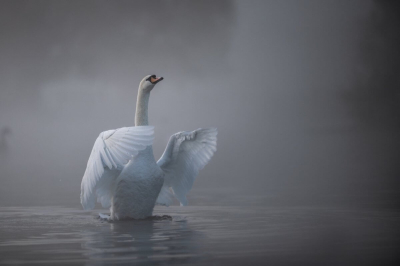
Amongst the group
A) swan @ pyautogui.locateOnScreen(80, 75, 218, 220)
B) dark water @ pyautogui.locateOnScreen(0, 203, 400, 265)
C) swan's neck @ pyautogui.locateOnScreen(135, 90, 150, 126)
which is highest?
swan's neck @ pyautogui.locateOnScreen(135, 90, 150, 126)

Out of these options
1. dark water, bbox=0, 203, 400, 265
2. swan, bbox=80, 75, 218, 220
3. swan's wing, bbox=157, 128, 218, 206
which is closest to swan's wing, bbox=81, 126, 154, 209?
swan, bbox=80, 75, 218, 220

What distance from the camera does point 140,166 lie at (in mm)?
9477

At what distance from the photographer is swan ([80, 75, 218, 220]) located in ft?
27.4

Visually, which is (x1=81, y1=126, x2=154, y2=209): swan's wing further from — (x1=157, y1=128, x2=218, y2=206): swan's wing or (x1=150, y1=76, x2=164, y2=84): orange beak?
(x1=150, y1=76, x2=164, y2=84): orange beak

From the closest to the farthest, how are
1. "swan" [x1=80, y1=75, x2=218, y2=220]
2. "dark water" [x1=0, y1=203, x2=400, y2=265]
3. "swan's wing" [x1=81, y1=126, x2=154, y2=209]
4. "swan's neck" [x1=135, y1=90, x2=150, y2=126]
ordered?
1. "dark water" [x1=0, y1=203, x2=400, y2=265]
2. "swan's wing" [x1=81, y1=126, x2=154, y2=209]
3. "swan" [x1=80, y1=75, x2=218, y2=220]
4. "swan's neck" [x1=135, y1=90, x2=150, y2=126]

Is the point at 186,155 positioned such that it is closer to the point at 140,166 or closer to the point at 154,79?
the point at 140,166

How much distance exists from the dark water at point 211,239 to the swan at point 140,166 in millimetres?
382

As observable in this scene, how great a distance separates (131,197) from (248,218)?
201 centimetres

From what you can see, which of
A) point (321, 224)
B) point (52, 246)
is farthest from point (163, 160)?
point (52, 246)

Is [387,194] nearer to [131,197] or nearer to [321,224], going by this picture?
[321,224]

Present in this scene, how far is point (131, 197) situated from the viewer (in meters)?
9.47

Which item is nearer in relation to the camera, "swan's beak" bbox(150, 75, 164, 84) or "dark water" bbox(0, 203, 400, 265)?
"dark water" bbox(0, 203, 400, 265)

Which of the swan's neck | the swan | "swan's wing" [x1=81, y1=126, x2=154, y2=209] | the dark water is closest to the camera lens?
the dark water

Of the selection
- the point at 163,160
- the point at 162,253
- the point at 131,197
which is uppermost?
the point at 163,160
